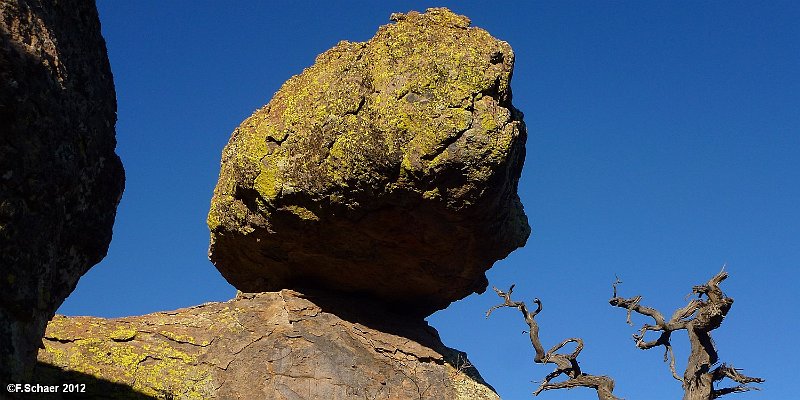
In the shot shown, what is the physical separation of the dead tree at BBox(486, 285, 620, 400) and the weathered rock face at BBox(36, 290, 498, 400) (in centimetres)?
155

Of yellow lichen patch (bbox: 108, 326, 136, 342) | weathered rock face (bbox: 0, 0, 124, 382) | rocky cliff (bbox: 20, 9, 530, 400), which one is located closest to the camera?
weathered rock face (bbox: 0, 0, 124, 382)

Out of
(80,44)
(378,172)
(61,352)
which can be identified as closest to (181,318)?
(61,352)

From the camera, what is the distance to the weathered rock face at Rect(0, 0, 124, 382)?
643 centimetres

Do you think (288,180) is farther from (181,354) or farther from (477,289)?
(477,289)

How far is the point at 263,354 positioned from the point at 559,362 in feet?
18.1

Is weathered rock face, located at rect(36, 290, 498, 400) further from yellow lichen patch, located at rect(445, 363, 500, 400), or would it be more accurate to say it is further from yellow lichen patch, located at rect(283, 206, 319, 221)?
yellow lichen patch, located at rect(283, 206, 319, 221)

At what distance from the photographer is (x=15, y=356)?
6.57 m

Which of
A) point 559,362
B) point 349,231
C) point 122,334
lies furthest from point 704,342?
point 122,334

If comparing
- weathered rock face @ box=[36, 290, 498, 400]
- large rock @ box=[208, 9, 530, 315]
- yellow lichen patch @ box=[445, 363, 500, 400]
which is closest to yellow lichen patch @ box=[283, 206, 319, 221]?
large rock @ box=[208, 9, 530, 315]

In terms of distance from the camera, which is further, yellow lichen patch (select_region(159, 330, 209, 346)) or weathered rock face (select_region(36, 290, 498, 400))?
yellow lichen patch (select_region(159, 330, 209, 346))

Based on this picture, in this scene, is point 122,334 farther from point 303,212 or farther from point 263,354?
point 303,212

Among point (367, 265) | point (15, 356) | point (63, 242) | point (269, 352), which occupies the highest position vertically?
point (367, 265)

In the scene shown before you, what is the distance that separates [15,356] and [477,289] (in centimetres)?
921

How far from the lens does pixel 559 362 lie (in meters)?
15.3
